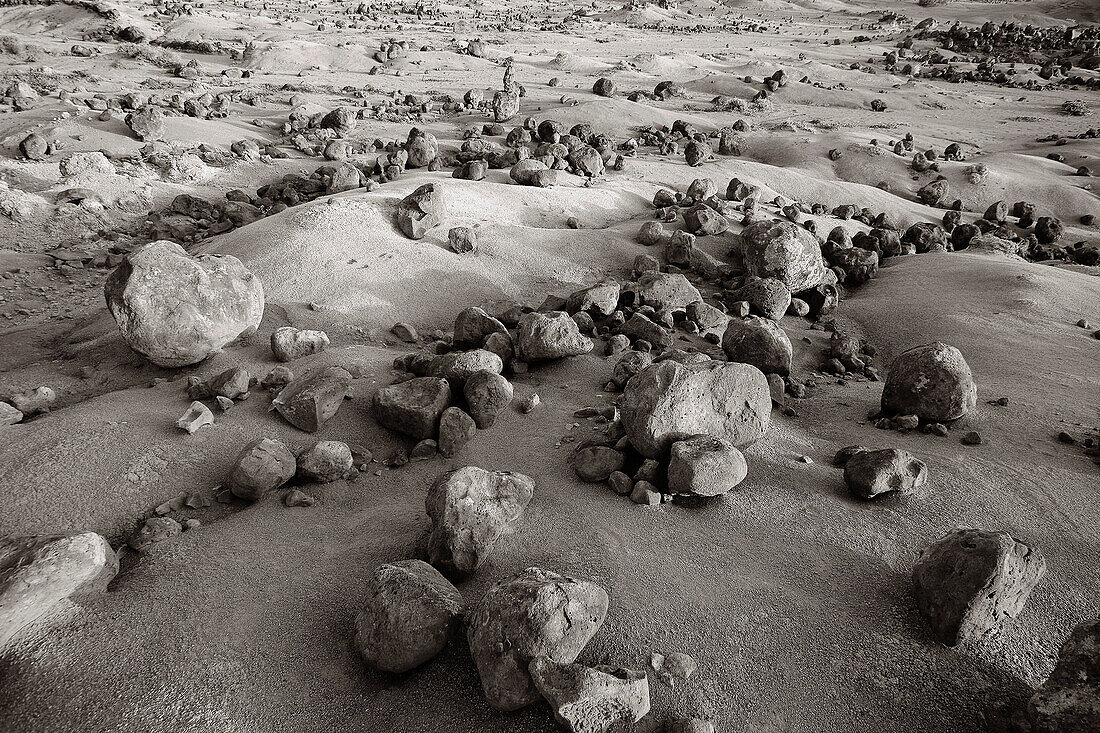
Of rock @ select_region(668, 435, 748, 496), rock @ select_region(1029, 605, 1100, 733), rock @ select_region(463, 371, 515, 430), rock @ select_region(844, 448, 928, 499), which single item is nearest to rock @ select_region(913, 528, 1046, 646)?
rock @ select_region(1029, 605, 1100, 733)

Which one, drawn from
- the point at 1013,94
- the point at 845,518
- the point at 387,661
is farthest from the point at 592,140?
the point at 1013,94

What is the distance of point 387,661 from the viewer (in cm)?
177

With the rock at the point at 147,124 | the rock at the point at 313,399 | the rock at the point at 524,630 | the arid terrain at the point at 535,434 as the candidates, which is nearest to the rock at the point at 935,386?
the arid terrain at the point at 535,434

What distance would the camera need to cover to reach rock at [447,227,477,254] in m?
4.81

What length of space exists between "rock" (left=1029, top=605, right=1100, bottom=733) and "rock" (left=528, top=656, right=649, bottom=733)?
913mm

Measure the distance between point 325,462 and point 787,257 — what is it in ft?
11.2

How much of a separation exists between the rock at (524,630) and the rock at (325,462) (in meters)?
1.16

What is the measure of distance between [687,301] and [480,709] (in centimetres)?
302

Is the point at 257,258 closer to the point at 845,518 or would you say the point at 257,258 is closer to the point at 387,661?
the point at 387,661

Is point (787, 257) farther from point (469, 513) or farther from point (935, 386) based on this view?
point (469, 513)

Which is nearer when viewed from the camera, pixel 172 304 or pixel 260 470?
pixel 260 470

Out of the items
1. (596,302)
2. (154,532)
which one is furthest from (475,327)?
(154,532)

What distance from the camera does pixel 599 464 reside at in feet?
8.27

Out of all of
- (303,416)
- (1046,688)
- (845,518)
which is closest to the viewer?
(1046,688)
